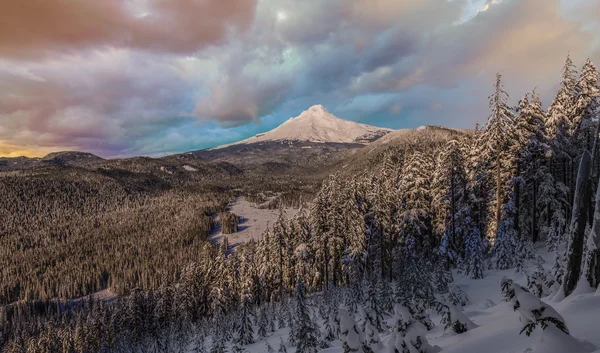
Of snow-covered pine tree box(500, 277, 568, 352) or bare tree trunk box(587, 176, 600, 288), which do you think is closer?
snow-covered pine tree box(500, 277, 568, 352)

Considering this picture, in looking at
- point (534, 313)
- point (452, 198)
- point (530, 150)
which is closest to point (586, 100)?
point (530, 150)

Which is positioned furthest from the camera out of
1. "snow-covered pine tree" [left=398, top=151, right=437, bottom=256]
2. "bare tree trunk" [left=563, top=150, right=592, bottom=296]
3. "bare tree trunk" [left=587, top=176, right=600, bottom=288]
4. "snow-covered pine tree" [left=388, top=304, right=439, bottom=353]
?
"snow-covered pine tree" [left=398, top=151, right=437, bottom=256]

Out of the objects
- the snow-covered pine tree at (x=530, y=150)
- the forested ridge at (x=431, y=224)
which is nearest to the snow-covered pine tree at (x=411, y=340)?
the forested ridge at (x=431, y=224)

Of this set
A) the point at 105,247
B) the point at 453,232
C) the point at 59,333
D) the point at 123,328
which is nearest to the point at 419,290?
the point at 453,232

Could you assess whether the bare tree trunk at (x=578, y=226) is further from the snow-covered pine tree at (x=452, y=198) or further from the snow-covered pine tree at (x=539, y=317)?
the snow-covered pine tree at (x=452, y=198)

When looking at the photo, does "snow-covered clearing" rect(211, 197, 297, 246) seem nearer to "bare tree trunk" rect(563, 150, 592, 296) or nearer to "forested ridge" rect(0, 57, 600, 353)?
"forested ridge" rect(0, 57, 600, 353)

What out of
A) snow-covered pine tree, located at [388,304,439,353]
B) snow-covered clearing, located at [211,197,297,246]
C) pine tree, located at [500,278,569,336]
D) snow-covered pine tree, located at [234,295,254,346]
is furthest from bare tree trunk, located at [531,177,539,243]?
snow-covered clearing, located at [211,197,297,246]

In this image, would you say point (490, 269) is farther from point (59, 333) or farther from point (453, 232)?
point (59, 333)

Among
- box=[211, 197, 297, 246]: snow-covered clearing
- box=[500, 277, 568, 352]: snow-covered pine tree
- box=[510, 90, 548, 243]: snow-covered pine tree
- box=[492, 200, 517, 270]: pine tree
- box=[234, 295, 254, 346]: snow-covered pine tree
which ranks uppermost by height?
box=[510, 90, 548, 243]: snow-covered pine tree

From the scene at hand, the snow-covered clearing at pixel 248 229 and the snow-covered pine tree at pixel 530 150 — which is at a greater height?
the snow-covered pine tree at pixel 530 150

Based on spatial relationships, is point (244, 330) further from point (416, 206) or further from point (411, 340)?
point (411, 340)
